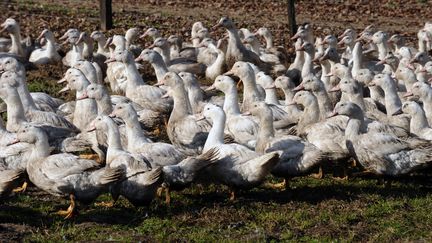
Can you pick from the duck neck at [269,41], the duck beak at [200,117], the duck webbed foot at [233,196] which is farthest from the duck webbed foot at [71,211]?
the duck neck at [269,41]

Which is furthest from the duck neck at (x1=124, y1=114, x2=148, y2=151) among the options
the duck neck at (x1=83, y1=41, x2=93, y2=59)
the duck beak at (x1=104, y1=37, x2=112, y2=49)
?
the duck beak at (x1=104, y1=37, x2=112, y2=49)

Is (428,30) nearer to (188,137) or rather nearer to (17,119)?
(188,137)

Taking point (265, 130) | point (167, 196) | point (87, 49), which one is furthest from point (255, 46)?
point (167, 196)

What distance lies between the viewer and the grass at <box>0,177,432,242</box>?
26.8ft

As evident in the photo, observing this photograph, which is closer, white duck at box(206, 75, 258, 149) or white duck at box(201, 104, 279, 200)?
white duck at box(201, 104, 279, 200)

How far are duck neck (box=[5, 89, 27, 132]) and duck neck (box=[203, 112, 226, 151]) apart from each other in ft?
8.75

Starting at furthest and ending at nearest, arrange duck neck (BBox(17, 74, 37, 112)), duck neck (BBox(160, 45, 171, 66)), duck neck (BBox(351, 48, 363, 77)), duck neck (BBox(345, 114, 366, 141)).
A: duck neck (BBox(160, 45, 171, 66)) → duck neck (BBox(351, 48, 363, 77)) → duck neck (BBox(17, 74, 37, 112)) → duck neck (BBox(345, 114, 366, 141))

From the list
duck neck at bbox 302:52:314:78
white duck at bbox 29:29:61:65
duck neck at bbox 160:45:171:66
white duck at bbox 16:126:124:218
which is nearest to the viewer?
Answer: white duck at bbox 16:126:124:218

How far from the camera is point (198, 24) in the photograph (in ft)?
61.7

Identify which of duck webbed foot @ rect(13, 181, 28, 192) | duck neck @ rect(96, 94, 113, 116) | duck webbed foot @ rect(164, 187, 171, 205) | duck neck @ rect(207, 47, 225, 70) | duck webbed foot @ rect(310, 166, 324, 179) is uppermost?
duck neck @ rect(96, 94, 113, 116)

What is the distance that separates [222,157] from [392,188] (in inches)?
85.7

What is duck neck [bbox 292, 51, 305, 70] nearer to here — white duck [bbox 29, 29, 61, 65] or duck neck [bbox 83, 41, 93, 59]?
A: duck neck [bbox 83, 41, 93, 59]

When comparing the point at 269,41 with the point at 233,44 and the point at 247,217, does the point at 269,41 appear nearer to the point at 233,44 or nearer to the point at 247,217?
the point at 233,44

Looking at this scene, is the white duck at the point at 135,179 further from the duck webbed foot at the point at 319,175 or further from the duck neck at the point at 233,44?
the duck neck at the point at 233,44
